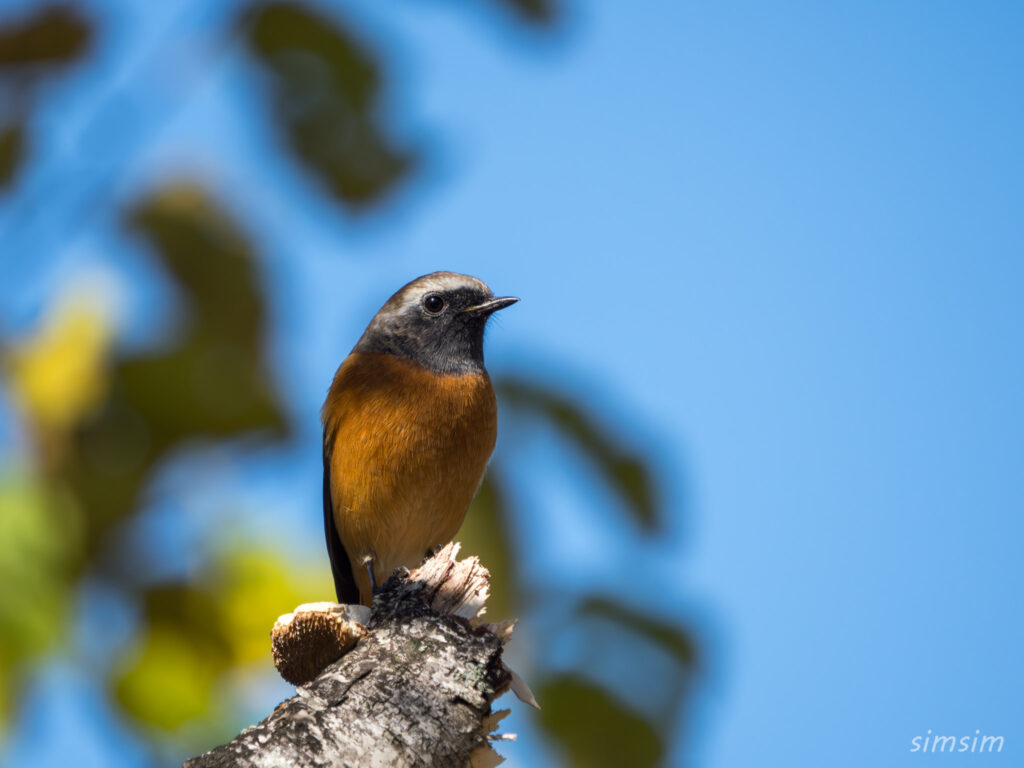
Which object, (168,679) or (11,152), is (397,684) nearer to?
(168,679)

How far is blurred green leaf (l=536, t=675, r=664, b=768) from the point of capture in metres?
3.83

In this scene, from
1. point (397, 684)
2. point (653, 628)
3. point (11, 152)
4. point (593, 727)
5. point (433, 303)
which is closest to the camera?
point (397, 684)

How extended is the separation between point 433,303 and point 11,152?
285cm

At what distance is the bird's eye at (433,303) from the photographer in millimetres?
6645

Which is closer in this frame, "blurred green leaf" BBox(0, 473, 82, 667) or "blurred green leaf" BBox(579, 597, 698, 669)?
"blurred green leaf" BBox(0, 473, 82, 667)

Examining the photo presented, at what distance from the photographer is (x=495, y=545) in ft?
14.1

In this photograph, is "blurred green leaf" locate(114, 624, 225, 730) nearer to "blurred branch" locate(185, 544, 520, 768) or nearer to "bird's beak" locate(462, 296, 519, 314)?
"blurred branch" locate(185, 544, 520, 768)

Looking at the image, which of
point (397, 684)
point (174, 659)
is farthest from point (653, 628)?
point (174, 659)

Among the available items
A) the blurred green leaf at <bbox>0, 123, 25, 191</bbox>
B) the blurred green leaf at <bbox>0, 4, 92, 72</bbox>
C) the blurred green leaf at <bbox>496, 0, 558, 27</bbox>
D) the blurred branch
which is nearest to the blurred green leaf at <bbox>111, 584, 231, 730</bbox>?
the blurred branch

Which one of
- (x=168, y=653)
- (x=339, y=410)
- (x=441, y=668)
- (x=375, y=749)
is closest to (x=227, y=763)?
(x=375, y=749)

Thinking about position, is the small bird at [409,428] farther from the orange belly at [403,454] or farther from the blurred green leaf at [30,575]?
the blurred green leaf at [30,575]

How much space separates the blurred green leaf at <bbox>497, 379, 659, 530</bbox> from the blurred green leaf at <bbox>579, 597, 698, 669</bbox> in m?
0.34

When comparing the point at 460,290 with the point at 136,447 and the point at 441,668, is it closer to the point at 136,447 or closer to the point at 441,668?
the point at 136,447

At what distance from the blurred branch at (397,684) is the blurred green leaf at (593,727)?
182 millimetres
